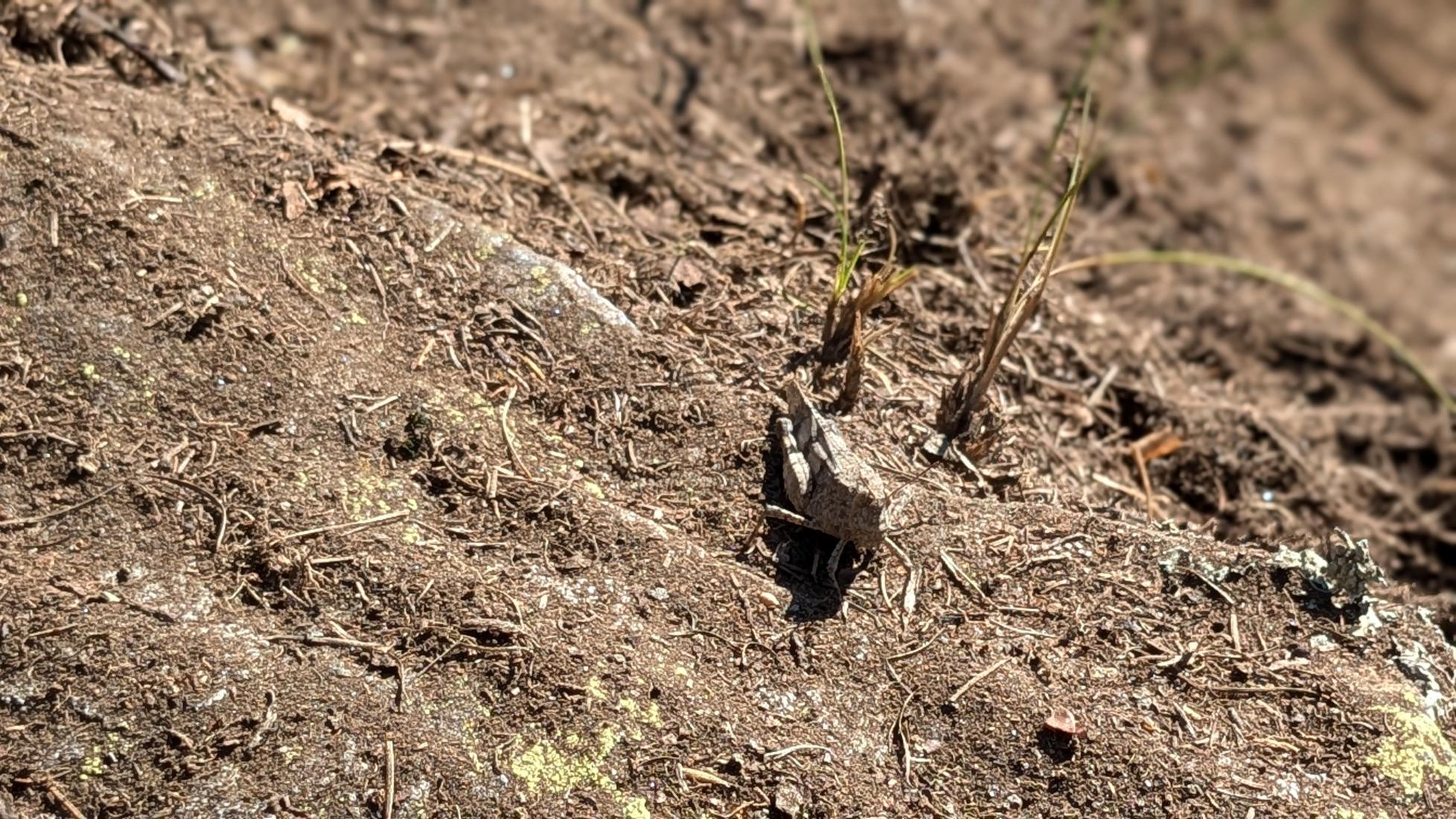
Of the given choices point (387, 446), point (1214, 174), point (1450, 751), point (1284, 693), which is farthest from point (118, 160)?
point (1214, 174)

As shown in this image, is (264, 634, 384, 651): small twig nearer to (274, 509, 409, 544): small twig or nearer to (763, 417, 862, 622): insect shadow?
(274, 509, 409, 544): small twig

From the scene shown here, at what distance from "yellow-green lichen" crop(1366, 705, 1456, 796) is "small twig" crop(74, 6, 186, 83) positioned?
4070mm

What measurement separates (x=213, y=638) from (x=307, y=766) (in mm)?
394

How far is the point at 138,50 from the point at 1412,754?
Result: 14.2ft

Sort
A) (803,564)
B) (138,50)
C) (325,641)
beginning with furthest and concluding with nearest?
(138,50) → (803,564) → (325,641)

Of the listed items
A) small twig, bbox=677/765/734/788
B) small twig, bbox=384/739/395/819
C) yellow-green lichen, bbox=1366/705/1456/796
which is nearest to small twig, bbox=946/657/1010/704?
small twig, bbox=677/765/734/788

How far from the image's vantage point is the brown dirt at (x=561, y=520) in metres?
2.70

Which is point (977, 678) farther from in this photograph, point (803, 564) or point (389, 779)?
point (389, 779)

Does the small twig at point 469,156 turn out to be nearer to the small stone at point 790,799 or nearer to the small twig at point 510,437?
the small twig at point 510,437

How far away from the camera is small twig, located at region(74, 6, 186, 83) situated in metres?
3.63

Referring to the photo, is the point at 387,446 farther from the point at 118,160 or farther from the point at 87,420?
the point at 118,160

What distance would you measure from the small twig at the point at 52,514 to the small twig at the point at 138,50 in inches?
60.1

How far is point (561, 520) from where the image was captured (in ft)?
9.71

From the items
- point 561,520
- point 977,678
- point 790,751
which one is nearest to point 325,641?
point 561,520
